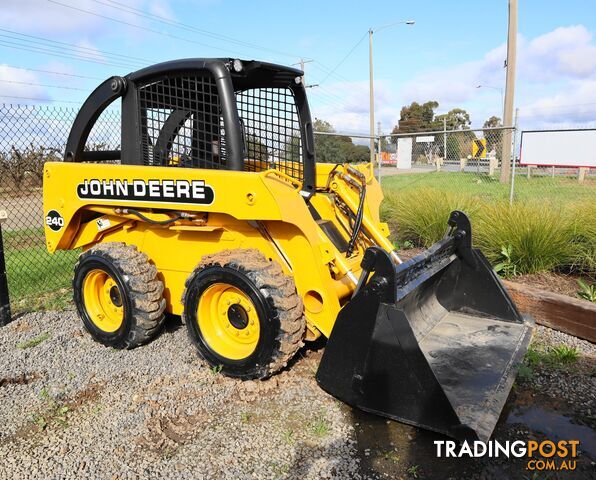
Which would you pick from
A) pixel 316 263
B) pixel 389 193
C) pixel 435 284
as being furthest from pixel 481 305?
pixel 389 193

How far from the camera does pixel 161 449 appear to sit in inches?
110

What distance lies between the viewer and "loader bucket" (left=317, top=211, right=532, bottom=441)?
8.45 feet

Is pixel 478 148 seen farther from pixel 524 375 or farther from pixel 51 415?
pixel 51 415

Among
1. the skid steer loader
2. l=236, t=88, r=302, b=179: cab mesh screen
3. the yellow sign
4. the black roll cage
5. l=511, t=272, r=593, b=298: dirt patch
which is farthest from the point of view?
the yellow sign

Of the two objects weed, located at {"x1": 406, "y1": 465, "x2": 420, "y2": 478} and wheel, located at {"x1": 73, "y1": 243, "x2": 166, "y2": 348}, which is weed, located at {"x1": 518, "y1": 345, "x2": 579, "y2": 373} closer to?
weed, located at {"x1": 406, "y1": 465, "x2": 420, "y2": 478}

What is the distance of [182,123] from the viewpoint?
145 inches

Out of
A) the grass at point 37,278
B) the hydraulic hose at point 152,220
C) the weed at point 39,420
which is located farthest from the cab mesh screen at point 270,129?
the grass at point 37,278

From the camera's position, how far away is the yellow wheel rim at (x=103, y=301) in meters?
4.09

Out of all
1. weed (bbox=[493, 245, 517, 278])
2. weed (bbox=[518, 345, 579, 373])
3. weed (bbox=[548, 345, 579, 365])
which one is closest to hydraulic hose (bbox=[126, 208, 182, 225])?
weed (bbox=[518, 345, 579, 373])

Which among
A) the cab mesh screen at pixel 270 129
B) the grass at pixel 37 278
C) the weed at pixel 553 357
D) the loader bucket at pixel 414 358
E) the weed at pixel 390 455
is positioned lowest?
the weed at pixel 553 357

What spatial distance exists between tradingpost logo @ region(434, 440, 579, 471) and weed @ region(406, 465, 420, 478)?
0.17 m

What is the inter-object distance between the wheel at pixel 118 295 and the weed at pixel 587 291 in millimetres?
3774

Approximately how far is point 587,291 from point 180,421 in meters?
3.76

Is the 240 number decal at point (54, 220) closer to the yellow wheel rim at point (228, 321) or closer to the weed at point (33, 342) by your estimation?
the weed at point (33, 342)
